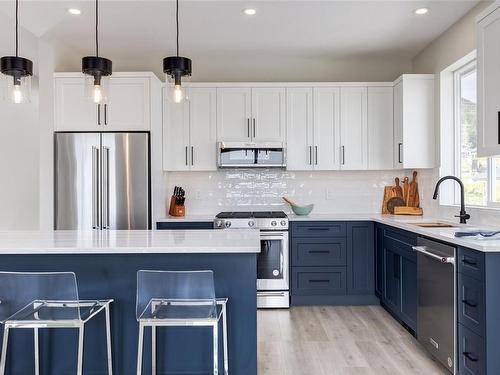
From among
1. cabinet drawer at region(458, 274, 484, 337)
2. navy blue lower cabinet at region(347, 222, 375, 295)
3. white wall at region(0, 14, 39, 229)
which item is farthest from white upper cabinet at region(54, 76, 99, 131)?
cabinet drawer at region(458, 274, 484, 337)

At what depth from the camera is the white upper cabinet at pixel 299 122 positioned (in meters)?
4.76

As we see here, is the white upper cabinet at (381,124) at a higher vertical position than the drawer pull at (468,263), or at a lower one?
higher

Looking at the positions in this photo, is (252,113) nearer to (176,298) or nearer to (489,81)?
(489,81)

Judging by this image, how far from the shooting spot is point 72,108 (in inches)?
171

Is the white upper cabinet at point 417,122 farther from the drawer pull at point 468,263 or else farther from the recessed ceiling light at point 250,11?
the drawer pull at point 468,263

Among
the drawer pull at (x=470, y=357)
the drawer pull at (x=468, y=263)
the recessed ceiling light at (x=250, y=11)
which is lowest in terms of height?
the drawer pull at (x=470, y=357)

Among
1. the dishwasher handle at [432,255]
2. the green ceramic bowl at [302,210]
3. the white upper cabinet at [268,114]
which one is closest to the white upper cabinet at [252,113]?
the white upper cabinet at [268,114]

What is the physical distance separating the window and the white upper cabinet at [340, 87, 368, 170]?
3.09 feet

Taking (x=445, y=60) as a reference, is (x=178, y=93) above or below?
below

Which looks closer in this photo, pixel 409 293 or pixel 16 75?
pixel 16 75

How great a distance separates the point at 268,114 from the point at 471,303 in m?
2.93

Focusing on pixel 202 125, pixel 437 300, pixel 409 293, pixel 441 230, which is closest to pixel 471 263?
pixel 437 300

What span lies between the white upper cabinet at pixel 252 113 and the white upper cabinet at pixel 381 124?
98 cm

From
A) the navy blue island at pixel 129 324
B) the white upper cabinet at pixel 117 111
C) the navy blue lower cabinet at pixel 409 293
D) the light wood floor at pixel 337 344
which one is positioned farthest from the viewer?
the white upper cabinet at pixel 117 111
